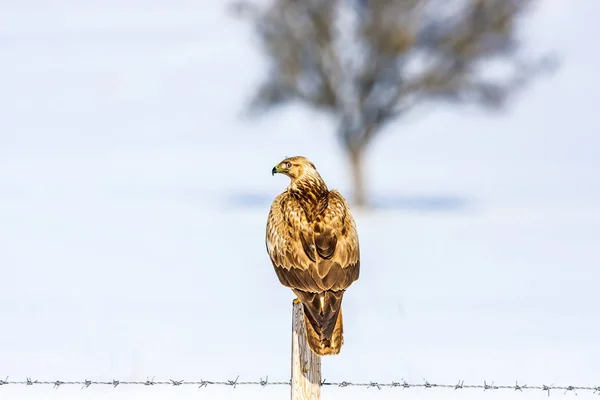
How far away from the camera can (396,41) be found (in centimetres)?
3788

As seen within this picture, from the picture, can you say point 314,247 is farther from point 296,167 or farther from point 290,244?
point 296,167

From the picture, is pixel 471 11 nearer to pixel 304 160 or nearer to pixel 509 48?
pixel 509 48

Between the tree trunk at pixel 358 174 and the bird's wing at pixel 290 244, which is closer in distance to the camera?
the bird's wing at pixel 290 244

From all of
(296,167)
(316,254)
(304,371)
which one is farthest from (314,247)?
(296,167)

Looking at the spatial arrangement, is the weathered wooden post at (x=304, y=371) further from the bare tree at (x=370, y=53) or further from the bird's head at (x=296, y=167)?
the bare tree at (x=370, y=53)

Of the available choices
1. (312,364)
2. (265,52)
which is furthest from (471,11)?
(312,364)

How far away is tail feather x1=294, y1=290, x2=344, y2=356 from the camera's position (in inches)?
317

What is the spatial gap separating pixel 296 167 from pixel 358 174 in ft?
93.7

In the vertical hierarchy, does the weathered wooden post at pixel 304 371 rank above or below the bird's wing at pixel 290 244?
below

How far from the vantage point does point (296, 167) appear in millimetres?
11281

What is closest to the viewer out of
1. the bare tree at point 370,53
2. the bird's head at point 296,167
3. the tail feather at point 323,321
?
the tail feather at point 323,321

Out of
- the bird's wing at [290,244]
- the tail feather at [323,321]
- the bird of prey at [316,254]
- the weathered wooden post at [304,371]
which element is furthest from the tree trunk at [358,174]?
the weathered wooden post at [304,371]

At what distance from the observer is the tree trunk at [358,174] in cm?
3931

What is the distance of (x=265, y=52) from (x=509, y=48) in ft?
28.3
